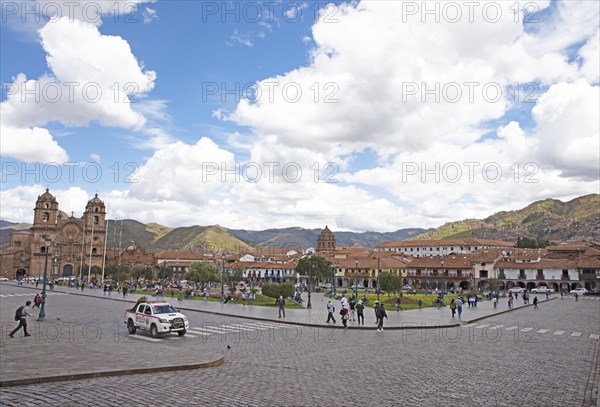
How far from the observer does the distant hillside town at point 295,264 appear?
88.1m

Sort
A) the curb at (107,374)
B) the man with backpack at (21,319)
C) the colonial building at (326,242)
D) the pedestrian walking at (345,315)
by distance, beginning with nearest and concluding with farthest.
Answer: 1. the curb at (107,374)
2. the man with backpack at (21,319)
3. the pedestrian walking at (345,315)
4. the colonial building at (326,242)

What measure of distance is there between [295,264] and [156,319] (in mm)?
95555

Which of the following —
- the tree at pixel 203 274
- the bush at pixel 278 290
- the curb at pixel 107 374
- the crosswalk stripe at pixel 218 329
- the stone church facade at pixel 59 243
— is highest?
the stone church facade at pixel 59 243

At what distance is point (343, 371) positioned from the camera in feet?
42.3

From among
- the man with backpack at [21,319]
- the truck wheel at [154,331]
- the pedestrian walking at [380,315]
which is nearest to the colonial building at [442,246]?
the pedestrian walking at [380,315]

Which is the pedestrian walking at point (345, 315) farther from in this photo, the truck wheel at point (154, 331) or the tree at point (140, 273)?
the tree at point (140, 273)

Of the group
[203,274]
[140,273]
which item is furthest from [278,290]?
[140,273]

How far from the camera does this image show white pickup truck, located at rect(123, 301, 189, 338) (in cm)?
1998

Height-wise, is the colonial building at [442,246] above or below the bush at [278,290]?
above

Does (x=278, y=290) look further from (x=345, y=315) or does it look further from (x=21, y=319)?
(x=21, y=319)

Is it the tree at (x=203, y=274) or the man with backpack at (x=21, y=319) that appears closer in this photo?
the man with backpack at (x=21, y=319)

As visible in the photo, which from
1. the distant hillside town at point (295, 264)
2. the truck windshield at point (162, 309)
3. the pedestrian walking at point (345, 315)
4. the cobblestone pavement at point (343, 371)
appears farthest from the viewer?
the distant hillside town at point (295, 264)

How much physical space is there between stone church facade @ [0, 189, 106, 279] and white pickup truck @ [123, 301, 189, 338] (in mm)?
90789

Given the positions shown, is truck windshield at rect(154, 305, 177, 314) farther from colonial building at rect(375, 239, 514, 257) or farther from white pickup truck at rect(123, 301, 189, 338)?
colonial building at rect(375, 239, 514, 257)
